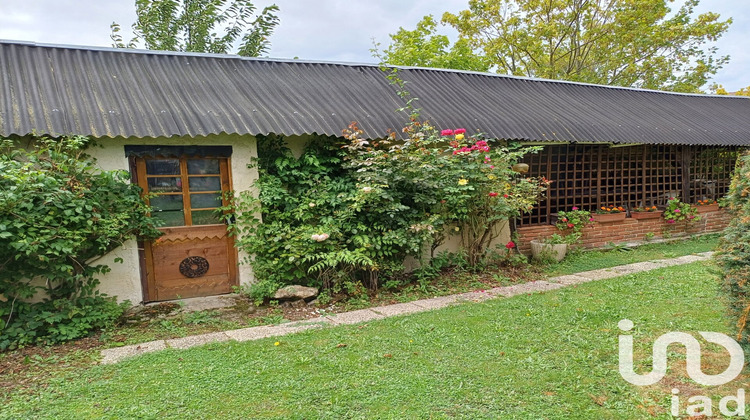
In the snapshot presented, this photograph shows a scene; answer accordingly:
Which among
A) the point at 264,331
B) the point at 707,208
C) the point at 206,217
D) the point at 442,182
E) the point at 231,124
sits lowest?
the point at 264,331

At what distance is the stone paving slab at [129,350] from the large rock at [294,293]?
5.23ft

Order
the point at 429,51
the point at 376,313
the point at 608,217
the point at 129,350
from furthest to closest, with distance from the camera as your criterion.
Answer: the point at 429,51, the point at 608,217, the point at 376,313, the point at 129,350

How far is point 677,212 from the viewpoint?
10234mm

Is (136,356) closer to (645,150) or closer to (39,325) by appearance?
(39,325)

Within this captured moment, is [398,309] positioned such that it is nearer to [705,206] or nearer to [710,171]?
[705,206]

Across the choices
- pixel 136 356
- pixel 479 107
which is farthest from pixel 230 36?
pixel 136 356

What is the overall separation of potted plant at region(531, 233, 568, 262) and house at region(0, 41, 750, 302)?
1.41ft

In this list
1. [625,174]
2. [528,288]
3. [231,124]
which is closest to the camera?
[231,124]

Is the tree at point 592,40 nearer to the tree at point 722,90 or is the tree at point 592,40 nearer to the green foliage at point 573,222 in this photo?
the tree at point 722,90

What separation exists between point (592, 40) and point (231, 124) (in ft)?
64.0

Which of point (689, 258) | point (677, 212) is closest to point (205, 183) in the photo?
point (689, 258)

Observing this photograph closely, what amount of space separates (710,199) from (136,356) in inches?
525

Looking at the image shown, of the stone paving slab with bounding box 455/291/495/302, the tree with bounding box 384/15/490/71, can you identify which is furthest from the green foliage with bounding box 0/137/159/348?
the tree with bounding box 384/15/490/71

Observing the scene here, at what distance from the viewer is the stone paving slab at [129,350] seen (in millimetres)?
4031
